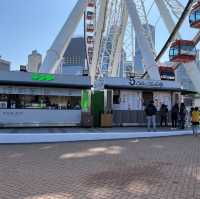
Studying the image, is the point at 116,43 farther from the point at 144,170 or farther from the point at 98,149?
the point at 144,170

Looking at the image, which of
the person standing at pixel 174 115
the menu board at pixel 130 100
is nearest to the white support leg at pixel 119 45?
the menu board at pixel 130 100

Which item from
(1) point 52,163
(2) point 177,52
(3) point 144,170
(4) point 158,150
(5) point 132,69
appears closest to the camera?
(3) point 144,170

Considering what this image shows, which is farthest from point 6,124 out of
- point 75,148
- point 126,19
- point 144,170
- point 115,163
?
point 126,19

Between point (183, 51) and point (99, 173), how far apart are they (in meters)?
27.5

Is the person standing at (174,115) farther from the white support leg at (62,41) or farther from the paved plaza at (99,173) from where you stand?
the white support leg at (62,41)

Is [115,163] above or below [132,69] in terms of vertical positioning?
below

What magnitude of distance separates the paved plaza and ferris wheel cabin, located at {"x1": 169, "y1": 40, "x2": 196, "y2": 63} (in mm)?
21740

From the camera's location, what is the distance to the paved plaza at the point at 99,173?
6.95 metres

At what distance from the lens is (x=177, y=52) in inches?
1345

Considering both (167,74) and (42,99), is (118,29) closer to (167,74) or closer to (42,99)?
(167,74)

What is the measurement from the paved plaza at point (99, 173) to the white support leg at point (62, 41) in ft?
60.9

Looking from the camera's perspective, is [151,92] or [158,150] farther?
[151,92]

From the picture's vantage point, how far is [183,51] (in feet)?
112

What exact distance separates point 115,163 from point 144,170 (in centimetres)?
133
